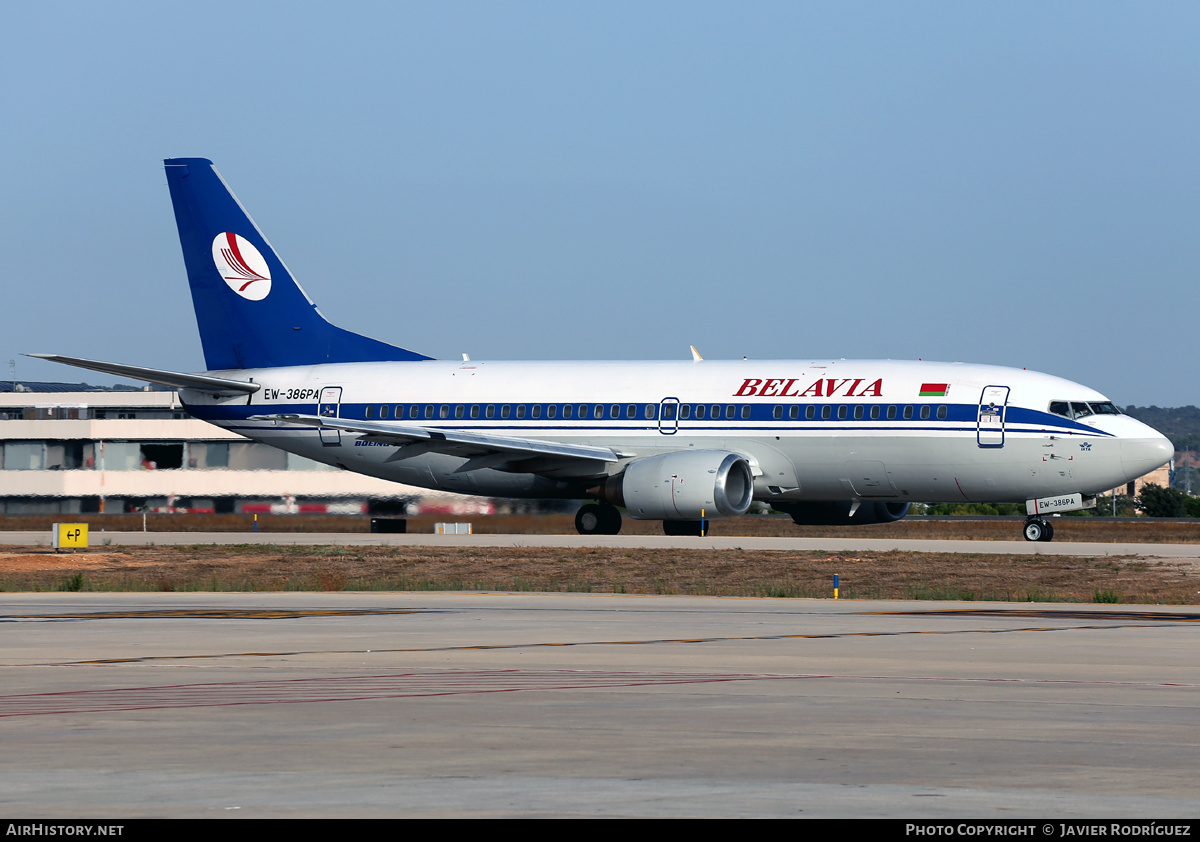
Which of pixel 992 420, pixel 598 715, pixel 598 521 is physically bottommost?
pixel 598 715

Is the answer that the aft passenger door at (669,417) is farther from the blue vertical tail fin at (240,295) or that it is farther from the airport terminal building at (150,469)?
the blue vertical tail fin at (240,295)

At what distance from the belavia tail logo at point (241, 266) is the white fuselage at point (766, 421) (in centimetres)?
293

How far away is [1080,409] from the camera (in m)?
43.9

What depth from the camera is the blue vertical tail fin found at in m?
53.4

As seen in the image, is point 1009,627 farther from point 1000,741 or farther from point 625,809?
point 625,809

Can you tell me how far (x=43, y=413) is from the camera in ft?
277

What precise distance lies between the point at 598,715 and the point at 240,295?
42282mm

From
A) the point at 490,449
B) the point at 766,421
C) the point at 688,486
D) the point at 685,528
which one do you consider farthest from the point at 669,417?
the point at 490,449

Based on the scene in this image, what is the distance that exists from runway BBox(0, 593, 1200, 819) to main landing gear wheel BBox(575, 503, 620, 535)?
2521 centimetres

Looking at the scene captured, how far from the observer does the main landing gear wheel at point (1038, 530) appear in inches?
1790

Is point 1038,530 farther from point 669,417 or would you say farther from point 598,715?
point 598,715

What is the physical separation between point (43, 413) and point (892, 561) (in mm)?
57692

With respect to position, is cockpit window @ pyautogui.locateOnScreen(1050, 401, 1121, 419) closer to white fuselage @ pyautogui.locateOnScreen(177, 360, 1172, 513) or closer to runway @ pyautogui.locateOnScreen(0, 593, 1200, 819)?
white fuselage @ pyautogui.locateOnScreen(177, 360, 1172, 513)

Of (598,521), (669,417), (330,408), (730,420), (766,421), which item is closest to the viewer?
(766,421)
